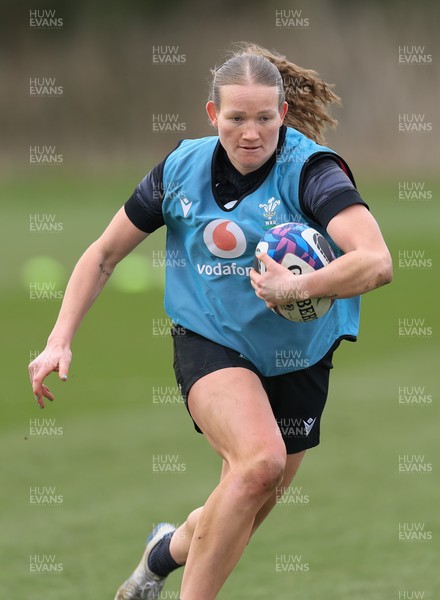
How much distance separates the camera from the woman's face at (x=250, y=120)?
422cm

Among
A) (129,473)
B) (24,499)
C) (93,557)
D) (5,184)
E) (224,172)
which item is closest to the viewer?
(224,172)

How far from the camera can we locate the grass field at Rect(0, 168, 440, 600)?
17.6 feet

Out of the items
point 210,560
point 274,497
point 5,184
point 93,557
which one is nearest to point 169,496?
point 93,557

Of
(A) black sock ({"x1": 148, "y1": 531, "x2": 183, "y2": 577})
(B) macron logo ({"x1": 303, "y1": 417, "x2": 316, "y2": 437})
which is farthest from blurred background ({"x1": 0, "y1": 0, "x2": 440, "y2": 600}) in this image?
(B) macron logo ({"x1": 303, "y1": 417, "x2": 316, "y2": 437})

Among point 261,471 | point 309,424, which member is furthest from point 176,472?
point 261,471

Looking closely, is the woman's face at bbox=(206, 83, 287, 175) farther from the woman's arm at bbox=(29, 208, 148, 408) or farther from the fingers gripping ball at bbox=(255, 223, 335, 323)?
the woman's arm at bbox=(29, 208, 148, 408)

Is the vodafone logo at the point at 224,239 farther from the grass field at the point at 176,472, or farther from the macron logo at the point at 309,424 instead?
the grass field at the point at 176,472

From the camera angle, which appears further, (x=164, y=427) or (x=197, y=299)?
(x=164, y=427)

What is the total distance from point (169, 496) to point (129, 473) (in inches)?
19.8

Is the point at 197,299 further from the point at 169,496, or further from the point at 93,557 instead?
the point at 169,496

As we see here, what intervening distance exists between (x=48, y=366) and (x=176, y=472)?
276cm

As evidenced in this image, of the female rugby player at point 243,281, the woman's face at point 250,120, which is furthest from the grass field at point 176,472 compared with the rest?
the woman's face at point 250,120

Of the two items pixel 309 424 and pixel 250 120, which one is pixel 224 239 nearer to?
pixel 250 120

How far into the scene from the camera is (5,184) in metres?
24.0
